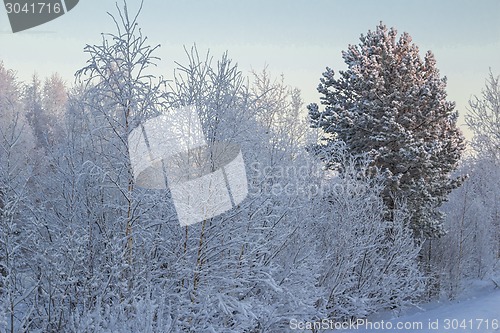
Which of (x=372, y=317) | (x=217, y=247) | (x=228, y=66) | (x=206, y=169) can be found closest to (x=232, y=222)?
(x=217, y=247)

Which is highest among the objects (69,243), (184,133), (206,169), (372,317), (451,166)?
(184,133)

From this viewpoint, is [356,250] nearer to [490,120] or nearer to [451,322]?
[451,322]

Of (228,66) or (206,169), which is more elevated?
(228,66)

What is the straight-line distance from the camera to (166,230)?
27.7 feet

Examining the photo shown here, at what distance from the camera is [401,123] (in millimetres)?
17359

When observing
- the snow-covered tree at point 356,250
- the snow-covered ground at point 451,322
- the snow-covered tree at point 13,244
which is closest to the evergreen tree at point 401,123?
the snow-covered tree at point 356,250

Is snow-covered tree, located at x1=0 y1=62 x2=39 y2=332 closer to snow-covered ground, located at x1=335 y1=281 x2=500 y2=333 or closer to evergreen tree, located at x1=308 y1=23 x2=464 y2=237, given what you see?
snow-covered ground, located at x1=335 y1=281 x2=500 y2=333

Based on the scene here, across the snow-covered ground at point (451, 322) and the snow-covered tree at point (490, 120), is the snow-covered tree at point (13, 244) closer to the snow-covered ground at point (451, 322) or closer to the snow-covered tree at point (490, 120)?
the snow-covered ground at point (451, 322)

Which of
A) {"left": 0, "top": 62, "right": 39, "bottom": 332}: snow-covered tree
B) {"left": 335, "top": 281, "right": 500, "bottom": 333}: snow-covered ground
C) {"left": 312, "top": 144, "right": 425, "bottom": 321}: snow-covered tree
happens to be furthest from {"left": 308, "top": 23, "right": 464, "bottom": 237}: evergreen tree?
{"left": 0, "top": 62, "right": 39, "bottom": 332}: snow-covered tree

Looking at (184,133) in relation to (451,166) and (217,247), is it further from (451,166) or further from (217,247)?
(451,166)

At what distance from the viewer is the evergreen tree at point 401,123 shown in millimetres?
16922

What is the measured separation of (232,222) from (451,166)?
490 inches

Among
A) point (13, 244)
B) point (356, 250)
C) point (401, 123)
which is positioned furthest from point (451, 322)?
point (13, 244)

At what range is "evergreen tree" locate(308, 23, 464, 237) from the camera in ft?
55.5
